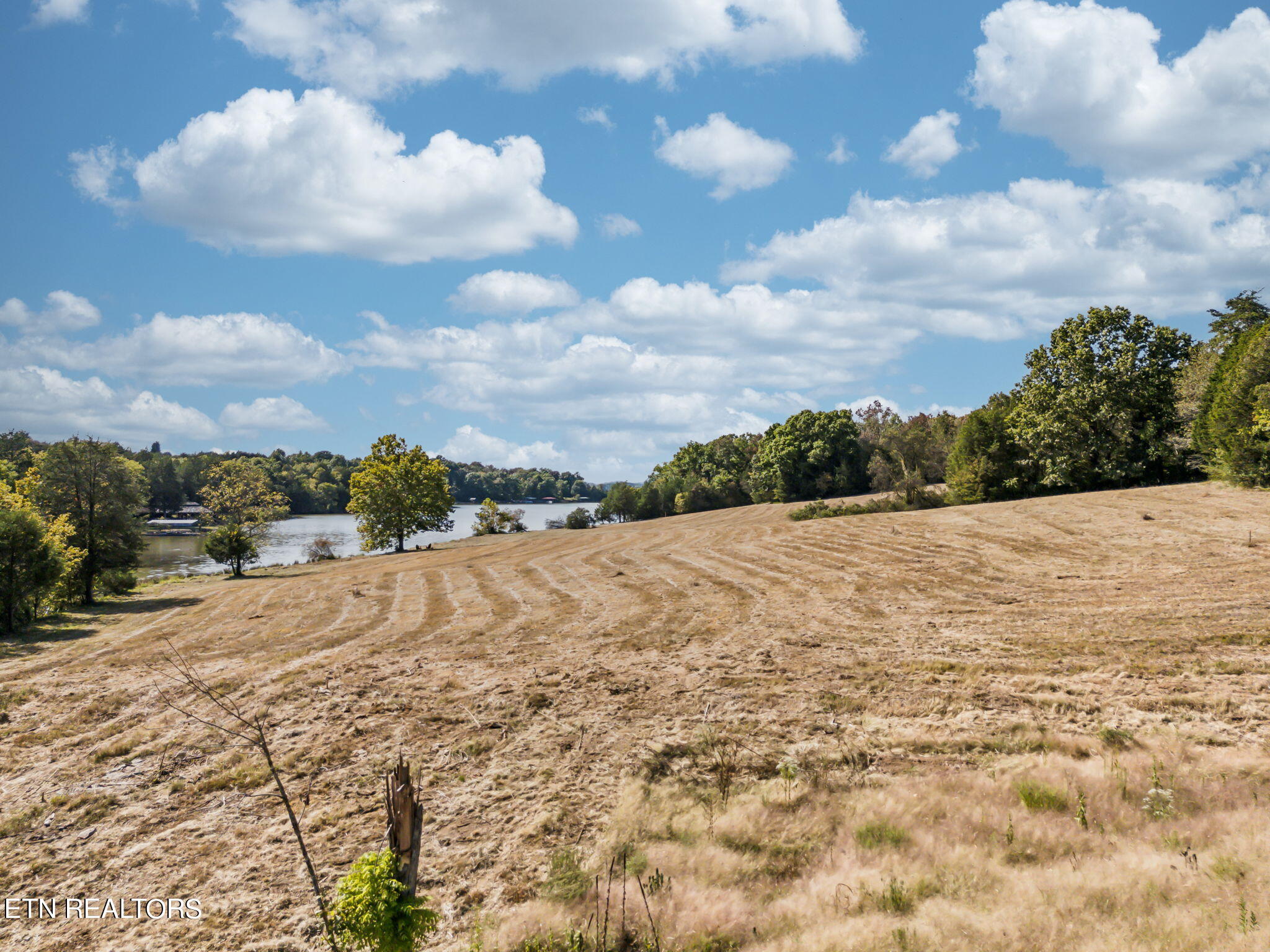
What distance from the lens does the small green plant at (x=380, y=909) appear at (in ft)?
16.1

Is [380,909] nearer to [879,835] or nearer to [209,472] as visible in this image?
[879,835]

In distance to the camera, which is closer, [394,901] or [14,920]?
[394,901]

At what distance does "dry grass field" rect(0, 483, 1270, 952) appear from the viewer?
6.30 meters

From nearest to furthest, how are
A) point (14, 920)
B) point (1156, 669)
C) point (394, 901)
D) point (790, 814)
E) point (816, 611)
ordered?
1. point (394, 901)
2. point (14, 920)
3. point (790, 814)
4. point (1156, 669)
5. point (816, 611)

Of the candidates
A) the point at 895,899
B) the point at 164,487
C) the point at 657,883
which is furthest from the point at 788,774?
the point at 164,487

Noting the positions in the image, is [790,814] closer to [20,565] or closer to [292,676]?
[292,676]

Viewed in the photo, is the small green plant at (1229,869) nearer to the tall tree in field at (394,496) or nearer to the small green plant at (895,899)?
the small green plant at (895,899)

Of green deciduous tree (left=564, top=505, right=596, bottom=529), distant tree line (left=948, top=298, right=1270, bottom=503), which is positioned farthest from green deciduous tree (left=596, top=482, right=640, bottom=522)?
distant tree line (left=948, top=298, right=1270, bottom=503)

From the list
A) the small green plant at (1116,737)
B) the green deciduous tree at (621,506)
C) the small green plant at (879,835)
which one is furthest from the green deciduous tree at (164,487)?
the small green plant at (1116,737)

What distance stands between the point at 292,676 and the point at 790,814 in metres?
11.0

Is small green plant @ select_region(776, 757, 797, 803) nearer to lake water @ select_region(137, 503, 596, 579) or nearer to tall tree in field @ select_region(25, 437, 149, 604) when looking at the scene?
tall tree in field @ select_region(25, 437, 149, 604)

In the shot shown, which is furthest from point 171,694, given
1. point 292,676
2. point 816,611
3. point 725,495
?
point 725,495

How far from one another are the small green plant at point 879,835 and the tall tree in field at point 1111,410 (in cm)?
5007

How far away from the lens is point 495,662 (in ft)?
48.4
